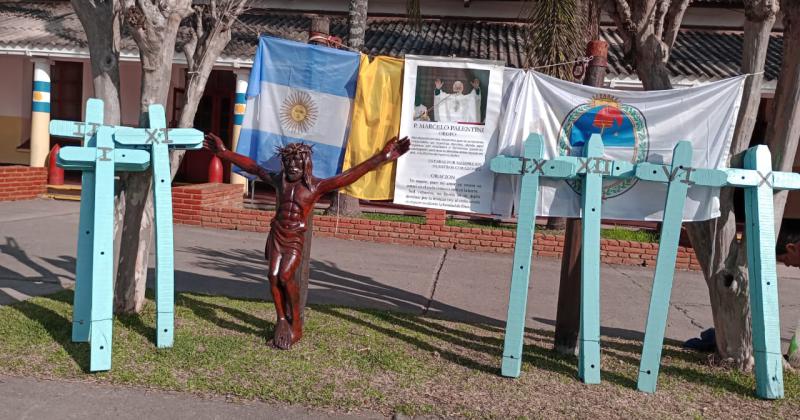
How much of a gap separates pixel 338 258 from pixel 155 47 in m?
4.34

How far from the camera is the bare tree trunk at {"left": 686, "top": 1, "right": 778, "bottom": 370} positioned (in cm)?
542

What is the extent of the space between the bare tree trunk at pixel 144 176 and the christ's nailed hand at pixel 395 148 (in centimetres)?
188

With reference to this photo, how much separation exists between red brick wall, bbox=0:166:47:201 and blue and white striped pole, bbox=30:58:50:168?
110cm

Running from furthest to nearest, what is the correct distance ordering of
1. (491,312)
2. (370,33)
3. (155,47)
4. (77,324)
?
(370,33)
(491,312)
(155,47)
(77,324)

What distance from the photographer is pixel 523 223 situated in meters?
4.92

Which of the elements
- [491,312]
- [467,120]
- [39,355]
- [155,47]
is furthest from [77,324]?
[491,312]

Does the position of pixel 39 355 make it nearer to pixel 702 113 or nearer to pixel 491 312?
pixel 491 312

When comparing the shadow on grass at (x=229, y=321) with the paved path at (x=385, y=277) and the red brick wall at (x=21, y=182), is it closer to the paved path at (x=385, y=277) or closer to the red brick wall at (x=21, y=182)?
the paved path at (x=385, y=277)

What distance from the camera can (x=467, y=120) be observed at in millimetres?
5586

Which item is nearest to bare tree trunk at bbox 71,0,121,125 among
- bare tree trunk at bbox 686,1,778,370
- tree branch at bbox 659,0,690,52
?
tree branch at bbox 659,0,690,52

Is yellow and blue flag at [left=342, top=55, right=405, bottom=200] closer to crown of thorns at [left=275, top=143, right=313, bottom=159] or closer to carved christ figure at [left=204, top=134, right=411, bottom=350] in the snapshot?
carved christ figure at [left=204, top=134, right=411, bottom=350]

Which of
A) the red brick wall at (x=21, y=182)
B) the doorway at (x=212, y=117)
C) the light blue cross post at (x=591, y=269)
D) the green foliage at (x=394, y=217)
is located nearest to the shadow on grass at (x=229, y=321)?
the light blue cross post at (x=591, y=269)

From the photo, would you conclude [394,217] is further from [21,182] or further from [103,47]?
[103,47]

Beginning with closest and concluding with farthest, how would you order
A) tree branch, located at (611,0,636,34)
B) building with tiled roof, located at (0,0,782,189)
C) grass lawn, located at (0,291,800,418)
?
grass lawn, located at (0,291,800,418), tree branch, located at (611,0,636,34), building with tiled roof, located at (0,0,782,189)
